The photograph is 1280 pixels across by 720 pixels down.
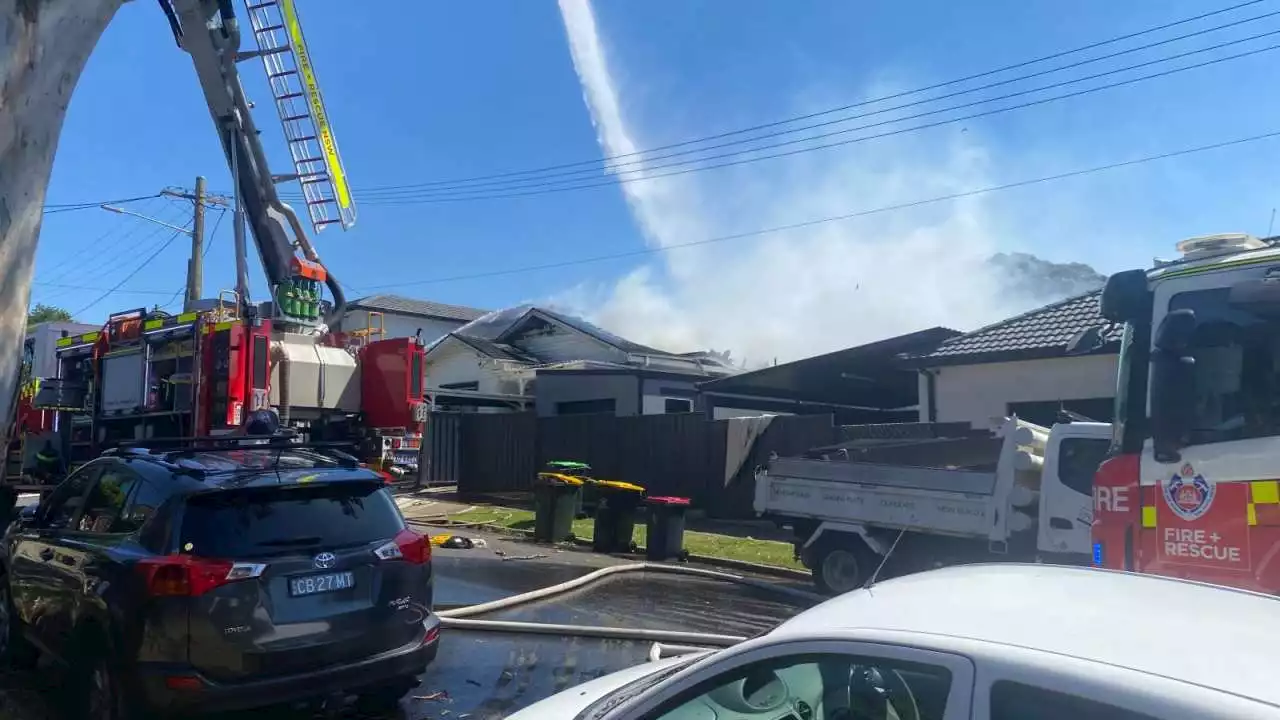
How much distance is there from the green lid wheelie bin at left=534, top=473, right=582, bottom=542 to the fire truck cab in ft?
33.4

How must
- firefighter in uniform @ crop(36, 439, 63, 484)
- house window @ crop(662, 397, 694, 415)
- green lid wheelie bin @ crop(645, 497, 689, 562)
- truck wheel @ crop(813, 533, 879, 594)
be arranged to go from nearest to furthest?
1. truck wheel @ crop(813, 533, 879, 594)
2. green lid wheelie bin @ crop(645, 497, 689, 562)
3. firefighter in uniform @ crop(36, 439, 63, 484)
4. house window @ crop(662, 397, 694, 415)

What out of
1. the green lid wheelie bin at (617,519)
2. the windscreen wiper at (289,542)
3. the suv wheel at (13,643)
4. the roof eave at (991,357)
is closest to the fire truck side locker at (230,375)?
the green lid wheelie bin at (617,519)

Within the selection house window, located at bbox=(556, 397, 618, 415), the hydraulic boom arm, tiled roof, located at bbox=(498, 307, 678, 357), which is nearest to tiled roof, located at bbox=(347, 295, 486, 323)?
tiled roof, located at bbox=(498, 307, 678, 357)

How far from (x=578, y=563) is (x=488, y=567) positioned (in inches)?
48.8

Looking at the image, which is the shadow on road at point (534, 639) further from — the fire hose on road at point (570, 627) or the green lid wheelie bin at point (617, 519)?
the green lid wheelie bin at point (617, 519)

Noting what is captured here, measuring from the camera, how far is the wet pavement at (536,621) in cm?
634

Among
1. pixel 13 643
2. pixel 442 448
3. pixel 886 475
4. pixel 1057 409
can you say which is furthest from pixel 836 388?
pixel 13 643

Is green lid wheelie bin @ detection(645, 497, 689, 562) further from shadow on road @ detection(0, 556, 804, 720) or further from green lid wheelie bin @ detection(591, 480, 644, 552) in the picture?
shadow on road @ detection(0, 556, 804, 720)

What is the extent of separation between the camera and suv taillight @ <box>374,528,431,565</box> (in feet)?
18.5

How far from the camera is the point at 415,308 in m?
47.0

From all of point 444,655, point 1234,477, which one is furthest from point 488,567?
point 1234,477

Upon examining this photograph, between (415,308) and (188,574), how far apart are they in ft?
141

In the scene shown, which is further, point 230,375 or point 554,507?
point 554,507

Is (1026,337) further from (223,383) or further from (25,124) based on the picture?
(25,124)
